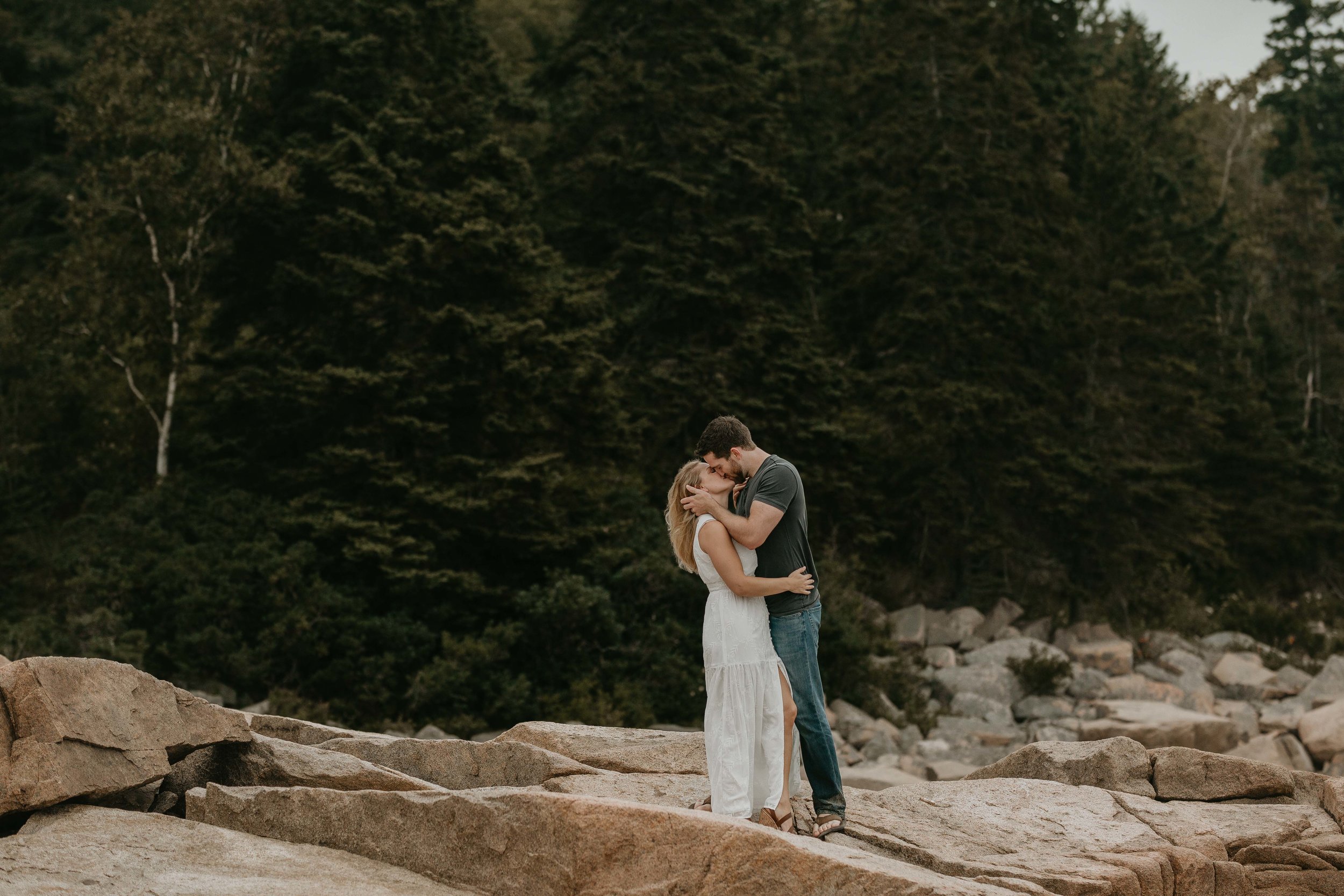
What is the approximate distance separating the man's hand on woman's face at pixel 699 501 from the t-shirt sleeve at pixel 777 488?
225 millimetres

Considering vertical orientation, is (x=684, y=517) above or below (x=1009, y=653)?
above

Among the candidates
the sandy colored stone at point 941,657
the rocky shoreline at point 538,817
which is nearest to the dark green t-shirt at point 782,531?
the rocky shoreline at point 538,817

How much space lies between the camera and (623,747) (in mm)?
7793

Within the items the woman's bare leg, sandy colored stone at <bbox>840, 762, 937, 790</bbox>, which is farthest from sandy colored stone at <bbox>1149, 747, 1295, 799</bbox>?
sandy colored stone at <bbox>840, 762, 937, 790</bbox>

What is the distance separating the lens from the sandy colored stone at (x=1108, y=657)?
24297 millimetres

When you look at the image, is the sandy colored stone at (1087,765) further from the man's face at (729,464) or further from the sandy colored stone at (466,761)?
the man's face at (729,464)

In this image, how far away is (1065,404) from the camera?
30422 mm

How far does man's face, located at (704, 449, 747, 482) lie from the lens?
6297mm

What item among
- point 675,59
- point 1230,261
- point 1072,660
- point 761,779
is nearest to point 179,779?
point 761,779

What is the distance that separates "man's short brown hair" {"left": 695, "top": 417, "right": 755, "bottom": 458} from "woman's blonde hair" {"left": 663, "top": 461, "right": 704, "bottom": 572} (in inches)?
4.5

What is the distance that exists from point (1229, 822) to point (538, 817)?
4.20 m

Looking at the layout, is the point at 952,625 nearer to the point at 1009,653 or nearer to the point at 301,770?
the point at 1009,653

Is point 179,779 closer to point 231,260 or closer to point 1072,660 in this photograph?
point 231,260

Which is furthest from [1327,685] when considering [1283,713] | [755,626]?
[755,626]
